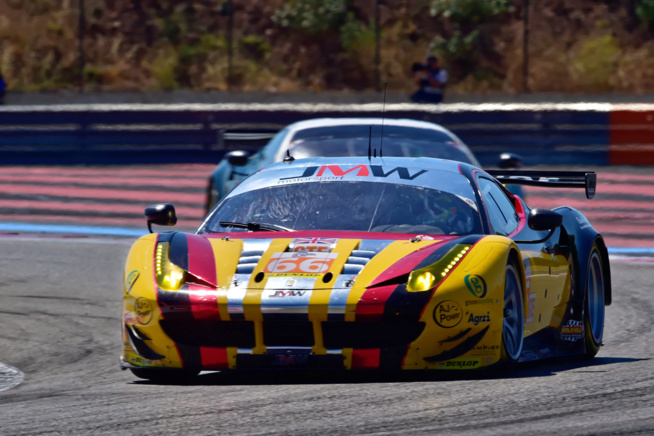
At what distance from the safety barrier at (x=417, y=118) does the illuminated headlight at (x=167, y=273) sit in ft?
50.7

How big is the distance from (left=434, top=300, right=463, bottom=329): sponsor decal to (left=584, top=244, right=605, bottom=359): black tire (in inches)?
75.5

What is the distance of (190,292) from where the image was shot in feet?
19.9

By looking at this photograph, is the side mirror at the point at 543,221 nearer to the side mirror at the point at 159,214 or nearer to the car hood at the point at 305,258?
the car hood at the point at 305,258

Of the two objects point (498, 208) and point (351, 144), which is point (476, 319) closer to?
point (498, 208)

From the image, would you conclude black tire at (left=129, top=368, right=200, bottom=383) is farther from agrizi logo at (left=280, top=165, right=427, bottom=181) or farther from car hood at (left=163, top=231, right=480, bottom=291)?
agrizi logo at (left=280, top=165, right=427, bottom=181)

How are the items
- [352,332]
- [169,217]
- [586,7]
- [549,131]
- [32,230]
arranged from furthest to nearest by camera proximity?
[586,7], [549,131], [32,230], [169,217], [352,332]

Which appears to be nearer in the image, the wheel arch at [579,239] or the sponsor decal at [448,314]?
the sponsor decal at [448,314]

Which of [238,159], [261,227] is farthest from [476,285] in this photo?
[238,159]

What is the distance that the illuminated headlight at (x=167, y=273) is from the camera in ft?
20.2

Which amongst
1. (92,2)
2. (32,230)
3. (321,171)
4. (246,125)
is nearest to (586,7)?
(92,2)

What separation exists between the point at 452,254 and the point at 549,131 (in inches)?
643

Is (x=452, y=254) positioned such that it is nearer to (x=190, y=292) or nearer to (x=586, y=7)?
(x=190, y=292)

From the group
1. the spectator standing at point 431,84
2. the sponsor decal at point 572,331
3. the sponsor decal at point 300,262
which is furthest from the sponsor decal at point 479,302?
the spectator standing at point 431,84

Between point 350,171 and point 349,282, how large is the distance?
61.8 inches
